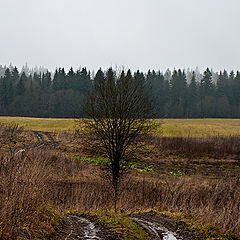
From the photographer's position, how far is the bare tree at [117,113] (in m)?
12.8

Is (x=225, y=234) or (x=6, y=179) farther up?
(x=6, y=179)

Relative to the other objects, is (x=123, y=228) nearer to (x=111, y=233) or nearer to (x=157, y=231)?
(x=111, y=233)

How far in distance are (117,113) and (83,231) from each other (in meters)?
8.06

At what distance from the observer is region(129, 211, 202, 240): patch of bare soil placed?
5573mm

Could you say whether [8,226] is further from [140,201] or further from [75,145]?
[75,145]

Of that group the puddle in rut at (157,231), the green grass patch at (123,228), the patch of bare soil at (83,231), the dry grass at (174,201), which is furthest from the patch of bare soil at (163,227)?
the patch of bare soil at (83,231)

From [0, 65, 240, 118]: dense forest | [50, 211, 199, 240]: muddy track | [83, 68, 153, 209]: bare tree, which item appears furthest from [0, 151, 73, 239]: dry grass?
[0, 65, 240, 118]: dense forest

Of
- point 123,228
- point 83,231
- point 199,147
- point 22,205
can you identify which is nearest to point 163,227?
point 123,228

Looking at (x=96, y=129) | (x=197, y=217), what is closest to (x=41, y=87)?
(x=96, y=129)

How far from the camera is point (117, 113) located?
42.0 feet

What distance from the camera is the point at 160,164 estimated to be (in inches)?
961

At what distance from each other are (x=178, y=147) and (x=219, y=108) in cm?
6121

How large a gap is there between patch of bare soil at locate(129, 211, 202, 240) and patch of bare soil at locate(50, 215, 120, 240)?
1.04 m

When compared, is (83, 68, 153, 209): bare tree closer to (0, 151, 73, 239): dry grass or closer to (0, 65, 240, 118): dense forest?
(0, 151, 73, 239): dry grass
